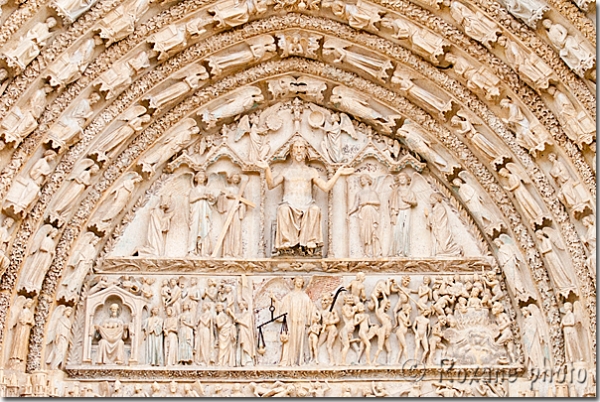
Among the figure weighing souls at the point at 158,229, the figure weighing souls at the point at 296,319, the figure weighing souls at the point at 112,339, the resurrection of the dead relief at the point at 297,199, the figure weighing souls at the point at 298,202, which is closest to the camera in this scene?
the resurrection of the dead relief at the point at 297,199

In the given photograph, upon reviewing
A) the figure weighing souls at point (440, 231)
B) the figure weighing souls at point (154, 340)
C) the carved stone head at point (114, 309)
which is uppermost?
the figure weighing souls at point (440, 231)

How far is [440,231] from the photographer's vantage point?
435 inches

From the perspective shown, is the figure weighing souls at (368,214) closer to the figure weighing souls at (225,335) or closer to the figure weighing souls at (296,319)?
the figure weighing souls at (296,319)

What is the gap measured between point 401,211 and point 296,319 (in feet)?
4.99

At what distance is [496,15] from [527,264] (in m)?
2.38

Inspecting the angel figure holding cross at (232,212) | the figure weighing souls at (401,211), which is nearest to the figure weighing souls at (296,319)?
the angel figure holding cross at (232,212)

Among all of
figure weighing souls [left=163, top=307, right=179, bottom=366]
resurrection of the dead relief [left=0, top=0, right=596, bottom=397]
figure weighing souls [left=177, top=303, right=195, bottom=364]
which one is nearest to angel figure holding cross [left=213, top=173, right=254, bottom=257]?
resurrection of the dead relief [left=0, top=0, right=596, bottom=397]

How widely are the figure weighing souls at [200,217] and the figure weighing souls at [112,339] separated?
96cm

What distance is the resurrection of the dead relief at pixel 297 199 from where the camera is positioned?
10312 mm

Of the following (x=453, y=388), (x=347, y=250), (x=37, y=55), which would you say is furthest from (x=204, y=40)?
(x=453, y=388)

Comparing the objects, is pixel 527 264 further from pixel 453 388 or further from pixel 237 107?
pixel 237 107

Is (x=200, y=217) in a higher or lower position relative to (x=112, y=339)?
higher

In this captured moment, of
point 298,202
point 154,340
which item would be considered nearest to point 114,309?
point 154,340

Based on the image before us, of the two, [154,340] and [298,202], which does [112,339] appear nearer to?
[154,340]
